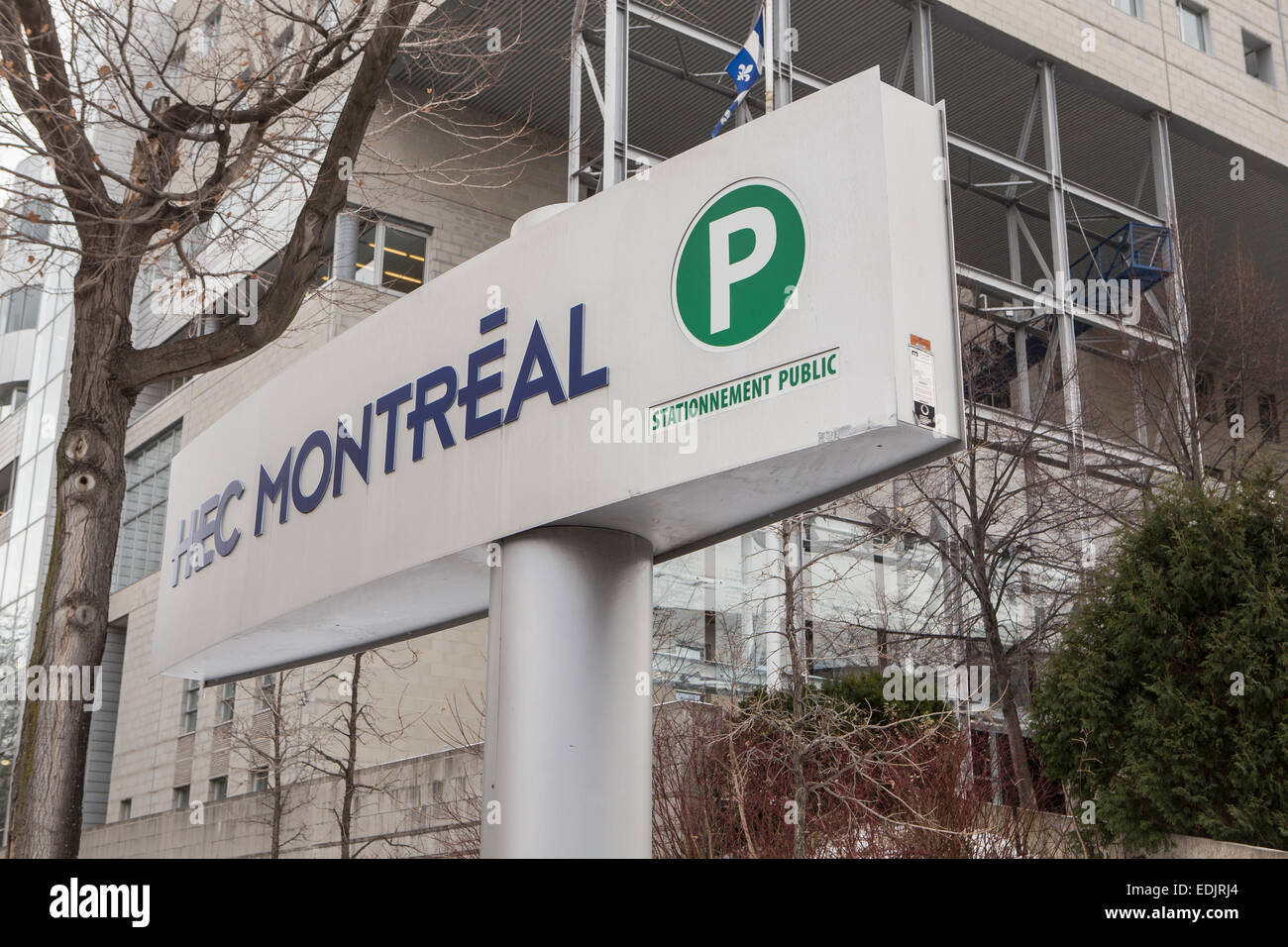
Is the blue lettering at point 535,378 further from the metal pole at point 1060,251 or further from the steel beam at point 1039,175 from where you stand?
the steel beam at point 1039,175

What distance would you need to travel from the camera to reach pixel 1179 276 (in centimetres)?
2056

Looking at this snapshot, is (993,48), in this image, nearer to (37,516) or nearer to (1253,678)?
(1253,678)

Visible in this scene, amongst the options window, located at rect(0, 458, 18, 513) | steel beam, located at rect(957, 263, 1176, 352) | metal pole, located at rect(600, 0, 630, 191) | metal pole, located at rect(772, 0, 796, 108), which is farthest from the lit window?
window, located at rect(0, 458, 18, 513)

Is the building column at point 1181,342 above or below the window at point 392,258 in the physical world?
below

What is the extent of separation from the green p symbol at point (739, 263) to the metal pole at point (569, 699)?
115 centimetres

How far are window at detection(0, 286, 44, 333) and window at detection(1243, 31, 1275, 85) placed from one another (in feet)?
122

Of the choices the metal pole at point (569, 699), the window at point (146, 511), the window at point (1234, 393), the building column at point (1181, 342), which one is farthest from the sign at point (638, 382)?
the window at point (146, 511)

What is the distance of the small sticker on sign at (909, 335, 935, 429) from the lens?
4250mm

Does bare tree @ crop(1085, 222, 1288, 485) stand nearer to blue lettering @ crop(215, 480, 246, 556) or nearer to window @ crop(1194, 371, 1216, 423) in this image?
window @ crop(1194, 371, 1216, 423)

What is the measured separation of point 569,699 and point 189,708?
28992mm

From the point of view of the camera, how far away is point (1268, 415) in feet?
77.8

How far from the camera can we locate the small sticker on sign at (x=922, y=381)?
4250mm

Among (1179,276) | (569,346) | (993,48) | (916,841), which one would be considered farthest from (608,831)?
(993,48)
